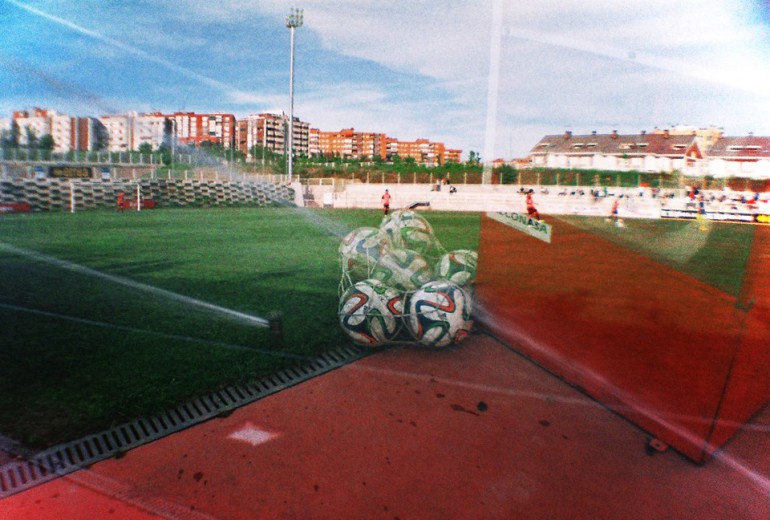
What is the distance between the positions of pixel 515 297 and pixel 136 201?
27.7m

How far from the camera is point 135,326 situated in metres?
6.56

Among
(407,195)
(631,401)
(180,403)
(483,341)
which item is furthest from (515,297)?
(407,195)

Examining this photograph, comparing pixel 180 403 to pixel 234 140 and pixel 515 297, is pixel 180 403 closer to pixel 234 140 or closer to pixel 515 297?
pixel 515 297

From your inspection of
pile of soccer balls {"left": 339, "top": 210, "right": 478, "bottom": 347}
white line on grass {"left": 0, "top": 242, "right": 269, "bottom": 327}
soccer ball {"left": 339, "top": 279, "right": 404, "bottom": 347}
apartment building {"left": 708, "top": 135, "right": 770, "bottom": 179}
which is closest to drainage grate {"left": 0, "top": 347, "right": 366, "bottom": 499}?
soccer ball {"left": 339, "top": 279, "right": 404, "bottom": 347}

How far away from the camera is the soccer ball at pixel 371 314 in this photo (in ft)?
19.8

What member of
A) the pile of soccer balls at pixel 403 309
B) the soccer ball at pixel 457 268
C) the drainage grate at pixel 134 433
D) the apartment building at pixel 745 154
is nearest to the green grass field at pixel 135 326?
the drainage grate at pixel 134 433

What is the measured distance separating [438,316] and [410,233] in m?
3.75

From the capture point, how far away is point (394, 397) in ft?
15.7

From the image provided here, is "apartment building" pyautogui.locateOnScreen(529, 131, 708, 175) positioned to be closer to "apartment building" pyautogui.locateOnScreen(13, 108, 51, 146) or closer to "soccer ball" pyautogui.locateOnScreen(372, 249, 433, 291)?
"soccer ball" pyautogui.locateOnScreen(372, 249, 433, 291)

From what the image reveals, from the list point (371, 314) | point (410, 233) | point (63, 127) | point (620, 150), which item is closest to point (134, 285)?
point (63, 127)

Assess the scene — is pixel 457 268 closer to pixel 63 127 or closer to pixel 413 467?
pixel 413 467

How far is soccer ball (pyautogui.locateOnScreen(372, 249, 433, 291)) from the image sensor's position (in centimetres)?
693

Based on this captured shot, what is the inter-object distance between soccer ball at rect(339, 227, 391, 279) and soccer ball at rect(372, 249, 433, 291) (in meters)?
0.68

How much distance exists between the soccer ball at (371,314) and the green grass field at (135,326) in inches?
13.0
